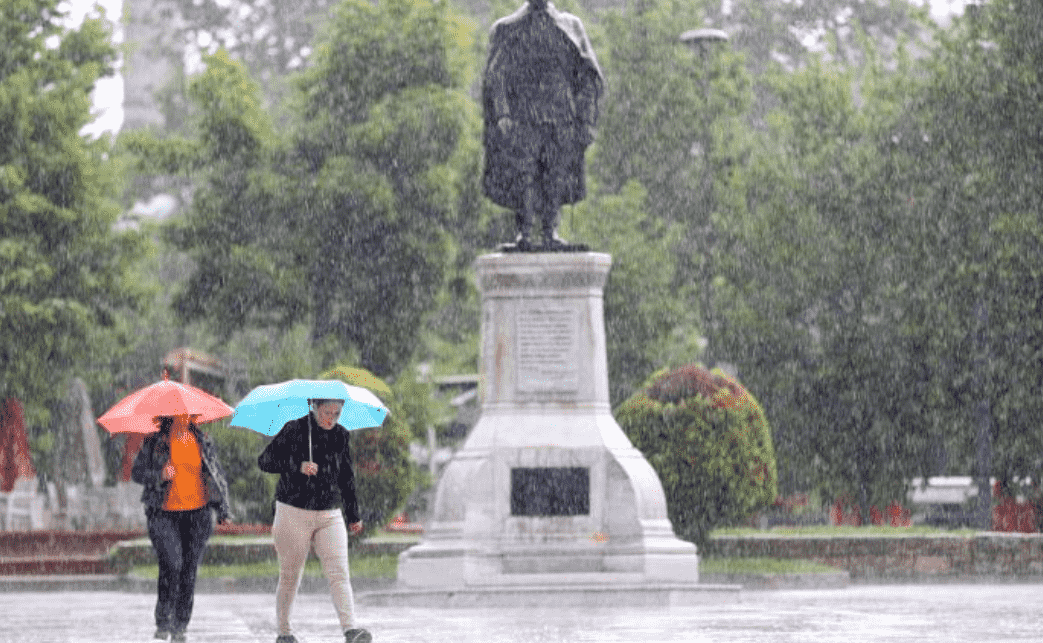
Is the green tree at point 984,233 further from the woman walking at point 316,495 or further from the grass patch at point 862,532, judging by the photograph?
the woman walking at point 316,495

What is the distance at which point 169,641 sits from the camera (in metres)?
15.3

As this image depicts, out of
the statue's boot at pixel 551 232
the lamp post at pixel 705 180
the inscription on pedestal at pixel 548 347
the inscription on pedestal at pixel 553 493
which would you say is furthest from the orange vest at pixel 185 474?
the lamp post at pixel 705 180

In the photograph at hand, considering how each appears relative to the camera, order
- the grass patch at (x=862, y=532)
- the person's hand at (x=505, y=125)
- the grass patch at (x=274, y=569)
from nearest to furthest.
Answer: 1. the person's hand at (x=505, y=125)
2. the grass patch at (x=274, y=569)
3. the grass patch at (x=862, y=532)

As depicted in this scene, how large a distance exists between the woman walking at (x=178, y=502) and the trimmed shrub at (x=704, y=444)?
33.8ft

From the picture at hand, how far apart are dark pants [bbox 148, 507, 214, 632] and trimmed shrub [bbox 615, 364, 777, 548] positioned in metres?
10.3

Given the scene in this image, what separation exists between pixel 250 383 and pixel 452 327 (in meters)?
3.40

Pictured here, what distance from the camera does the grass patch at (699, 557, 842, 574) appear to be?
82.9ft

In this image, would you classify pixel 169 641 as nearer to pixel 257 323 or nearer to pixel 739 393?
pixel 739 393

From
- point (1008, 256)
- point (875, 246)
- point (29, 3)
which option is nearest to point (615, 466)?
point (1008, 256)

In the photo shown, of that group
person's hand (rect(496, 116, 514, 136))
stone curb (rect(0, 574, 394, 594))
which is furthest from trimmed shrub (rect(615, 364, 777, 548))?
person's hand (rect(496, 116, 514, 136))

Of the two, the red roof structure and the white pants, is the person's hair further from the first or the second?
the red roof structure

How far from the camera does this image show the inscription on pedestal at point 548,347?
21.4 m

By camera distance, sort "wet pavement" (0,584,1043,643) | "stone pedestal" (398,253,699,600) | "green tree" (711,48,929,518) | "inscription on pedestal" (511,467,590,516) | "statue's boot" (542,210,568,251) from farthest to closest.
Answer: "green tree" (711,48,929,518) → "statue's boot" (542,210,568,251) → "inscription on pedestal" (511,467,590,516) → "stone pedestal" (398,253,699,600) → "wet pavement" (0,584,1043,643)

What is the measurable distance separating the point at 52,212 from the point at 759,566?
13.8 metres
